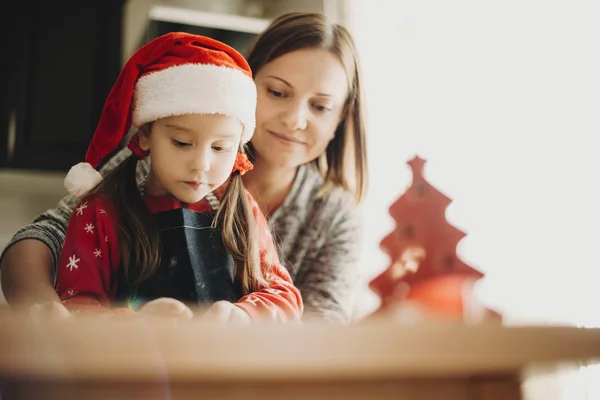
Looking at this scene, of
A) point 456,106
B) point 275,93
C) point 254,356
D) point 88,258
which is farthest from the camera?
point 456,106

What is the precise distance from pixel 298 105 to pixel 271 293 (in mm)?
276

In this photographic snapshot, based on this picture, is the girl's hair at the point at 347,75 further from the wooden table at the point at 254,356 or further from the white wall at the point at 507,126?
the wooden table at the point at 254,356

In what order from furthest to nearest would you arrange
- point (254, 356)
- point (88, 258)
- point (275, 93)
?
point (275, 93), point (88, 258), point (254, 356)

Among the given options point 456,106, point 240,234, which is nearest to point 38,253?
point 240,234

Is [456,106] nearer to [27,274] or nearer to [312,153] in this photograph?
[312,153]

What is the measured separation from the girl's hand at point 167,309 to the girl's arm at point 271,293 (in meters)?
0.08

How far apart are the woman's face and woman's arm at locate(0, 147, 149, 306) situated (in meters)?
0.19

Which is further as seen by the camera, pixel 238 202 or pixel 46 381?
pixel 238 202

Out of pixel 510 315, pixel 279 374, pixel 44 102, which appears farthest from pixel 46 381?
pixel 510 315

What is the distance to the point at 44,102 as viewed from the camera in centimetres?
86

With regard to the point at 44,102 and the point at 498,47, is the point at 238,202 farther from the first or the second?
the point at 498,47

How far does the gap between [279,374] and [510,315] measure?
56cm

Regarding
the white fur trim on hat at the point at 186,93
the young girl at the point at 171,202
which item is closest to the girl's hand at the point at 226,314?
the young girl at the point at 171,202

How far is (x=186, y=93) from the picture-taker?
71cm
